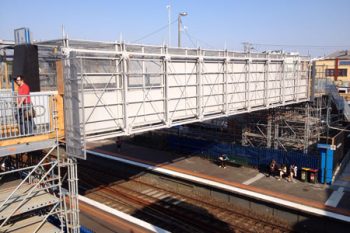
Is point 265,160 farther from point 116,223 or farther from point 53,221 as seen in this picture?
point 53,221

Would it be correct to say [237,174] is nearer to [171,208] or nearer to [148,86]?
[171,208]

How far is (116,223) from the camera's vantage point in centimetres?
1325

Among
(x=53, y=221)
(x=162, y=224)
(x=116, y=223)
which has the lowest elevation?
(x=162, y=224)

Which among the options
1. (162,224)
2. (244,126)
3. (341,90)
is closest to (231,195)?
(162,224)

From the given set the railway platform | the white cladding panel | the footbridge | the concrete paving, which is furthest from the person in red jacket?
the concrete paving

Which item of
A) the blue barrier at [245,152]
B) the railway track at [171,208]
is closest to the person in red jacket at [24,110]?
the railway track at [171,208]

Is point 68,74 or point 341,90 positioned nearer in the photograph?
point 68,74

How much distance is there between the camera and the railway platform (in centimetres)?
1516

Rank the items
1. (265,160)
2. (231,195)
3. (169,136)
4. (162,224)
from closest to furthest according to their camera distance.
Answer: (162,224), (231,195), (265,160), (169,136)

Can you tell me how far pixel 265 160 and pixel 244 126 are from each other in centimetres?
404

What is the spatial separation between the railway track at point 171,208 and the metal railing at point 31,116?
8.18m

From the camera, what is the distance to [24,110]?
891 cm

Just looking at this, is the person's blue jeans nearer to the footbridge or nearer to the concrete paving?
the footbridge

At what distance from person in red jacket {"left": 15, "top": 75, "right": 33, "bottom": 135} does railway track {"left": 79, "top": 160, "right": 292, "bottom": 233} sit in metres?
8.45
